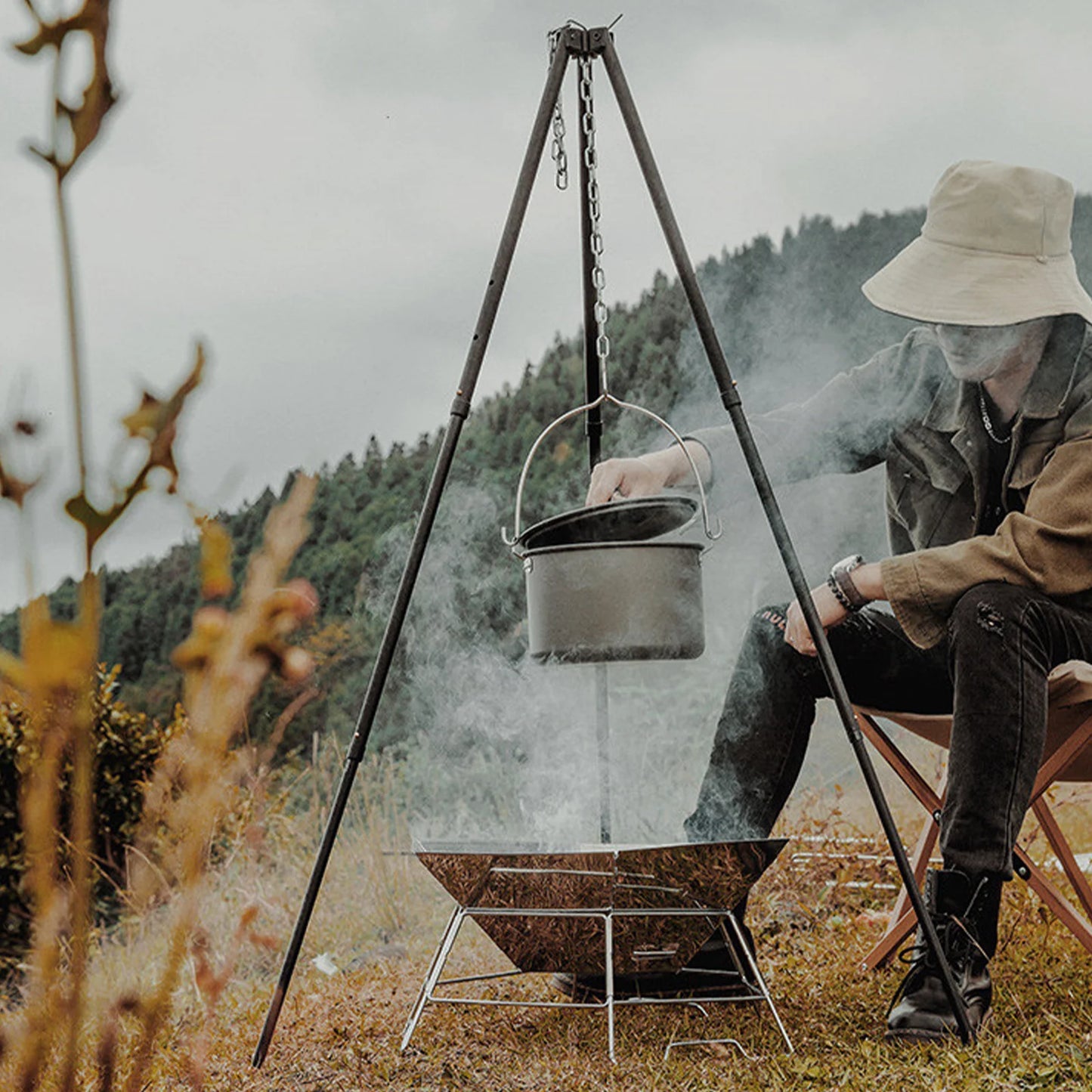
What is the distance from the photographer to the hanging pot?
2150 millimetres

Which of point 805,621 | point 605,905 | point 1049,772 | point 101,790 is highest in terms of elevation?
point 805,621

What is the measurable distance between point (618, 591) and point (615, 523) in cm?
19

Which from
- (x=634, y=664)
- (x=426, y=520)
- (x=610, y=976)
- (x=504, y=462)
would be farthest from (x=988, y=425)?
(x=504, y=462)

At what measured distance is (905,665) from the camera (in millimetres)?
2389

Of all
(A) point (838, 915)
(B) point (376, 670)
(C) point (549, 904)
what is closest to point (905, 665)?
(C) point (549, 904)

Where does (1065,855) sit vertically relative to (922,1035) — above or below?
above

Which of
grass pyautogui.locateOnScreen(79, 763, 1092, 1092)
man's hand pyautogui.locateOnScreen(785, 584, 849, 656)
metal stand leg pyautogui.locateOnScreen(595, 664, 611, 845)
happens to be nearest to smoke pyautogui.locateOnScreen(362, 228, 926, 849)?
grass pyautogui.locateOnScreen(79, 763, 1092, 1092)

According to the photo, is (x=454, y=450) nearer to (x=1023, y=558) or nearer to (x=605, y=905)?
(x=605, y=905)

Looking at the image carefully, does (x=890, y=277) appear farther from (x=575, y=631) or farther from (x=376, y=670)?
(x=376, y=670)

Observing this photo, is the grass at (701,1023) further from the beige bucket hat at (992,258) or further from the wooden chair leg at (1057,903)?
the beige bucket hat at (992,258)

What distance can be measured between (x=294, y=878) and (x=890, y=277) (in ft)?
10.3

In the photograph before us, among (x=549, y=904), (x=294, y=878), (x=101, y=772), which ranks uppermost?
(x=549, y=904)

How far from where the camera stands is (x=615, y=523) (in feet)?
7.57

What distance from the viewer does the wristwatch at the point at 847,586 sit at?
2.25m
